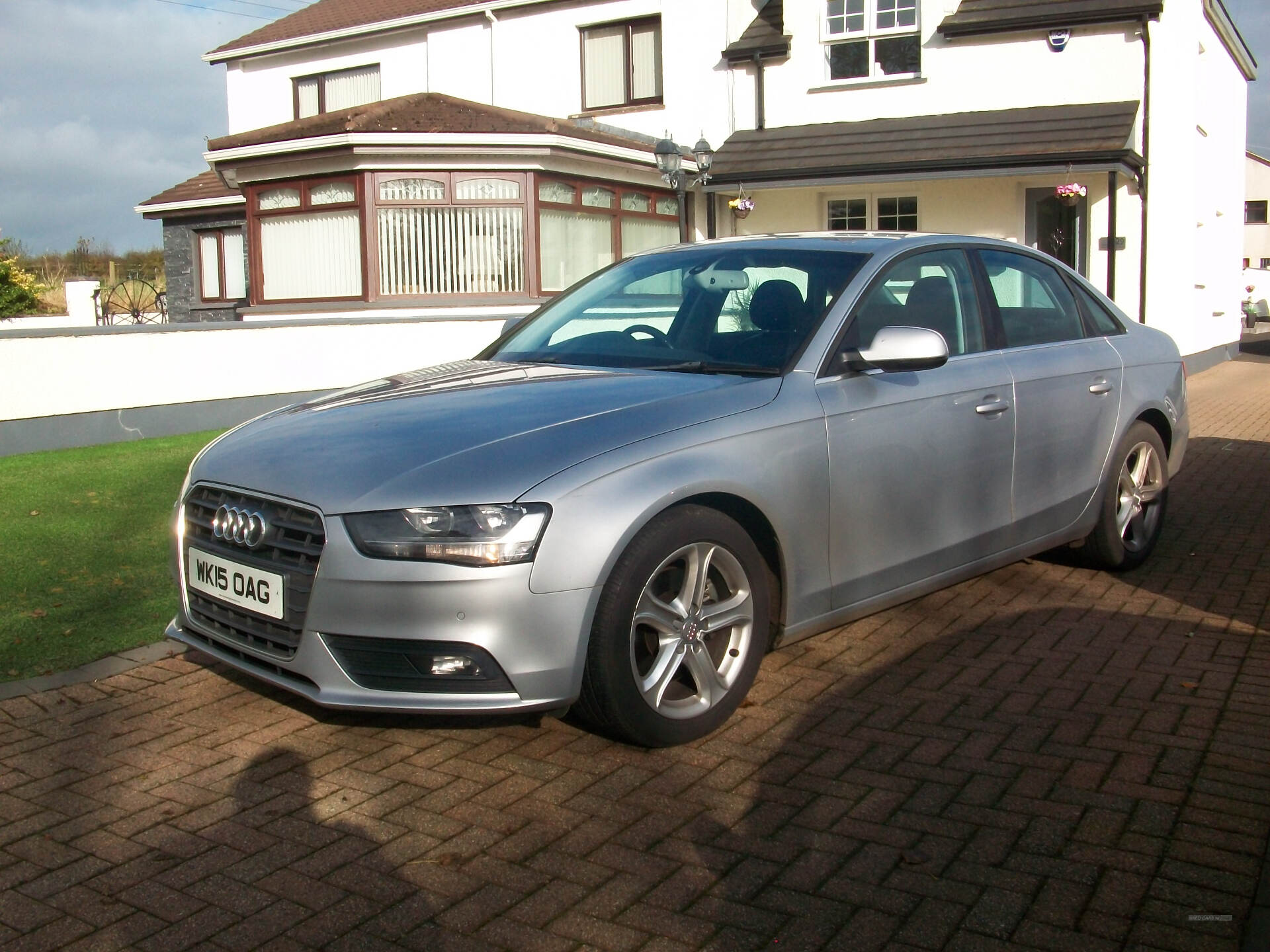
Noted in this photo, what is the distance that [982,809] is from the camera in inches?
144

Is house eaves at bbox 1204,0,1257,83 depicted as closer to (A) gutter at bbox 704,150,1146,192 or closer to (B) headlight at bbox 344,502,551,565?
(A) gutter at bbox 704,150,1146,192

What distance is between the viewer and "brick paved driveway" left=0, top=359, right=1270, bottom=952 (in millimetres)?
→ 3039

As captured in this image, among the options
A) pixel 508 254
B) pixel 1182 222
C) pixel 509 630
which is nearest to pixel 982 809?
pixel 509 630

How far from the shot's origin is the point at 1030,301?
5945 mm

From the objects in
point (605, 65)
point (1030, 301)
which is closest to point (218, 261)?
point (605, 65)

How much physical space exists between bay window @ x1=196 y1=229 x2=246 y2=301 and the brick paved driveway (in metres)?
22.2

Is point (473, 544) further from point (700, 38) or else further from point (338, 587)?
point (700, 38)

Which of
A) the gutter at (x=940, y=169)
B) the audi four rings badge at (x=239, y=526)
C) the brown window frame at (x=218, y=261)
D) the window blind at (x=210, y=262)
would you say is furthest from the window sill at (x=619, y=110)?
the audi four rings badge at (x=239, y=526)

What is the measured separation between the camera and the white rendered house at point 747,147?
17766 mm

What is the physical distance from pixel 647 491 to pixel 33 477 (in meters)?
7.10

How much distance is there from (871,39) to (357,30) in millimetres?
10232

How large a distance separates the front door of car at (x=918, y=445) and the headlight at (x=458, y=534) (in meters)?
1.33

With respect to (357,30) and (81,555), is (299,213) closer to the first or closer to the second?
(357,30)

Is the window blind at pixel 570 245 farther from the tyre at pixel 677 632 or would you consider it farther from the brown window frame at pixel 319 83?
the tyre at pixel 677 632
